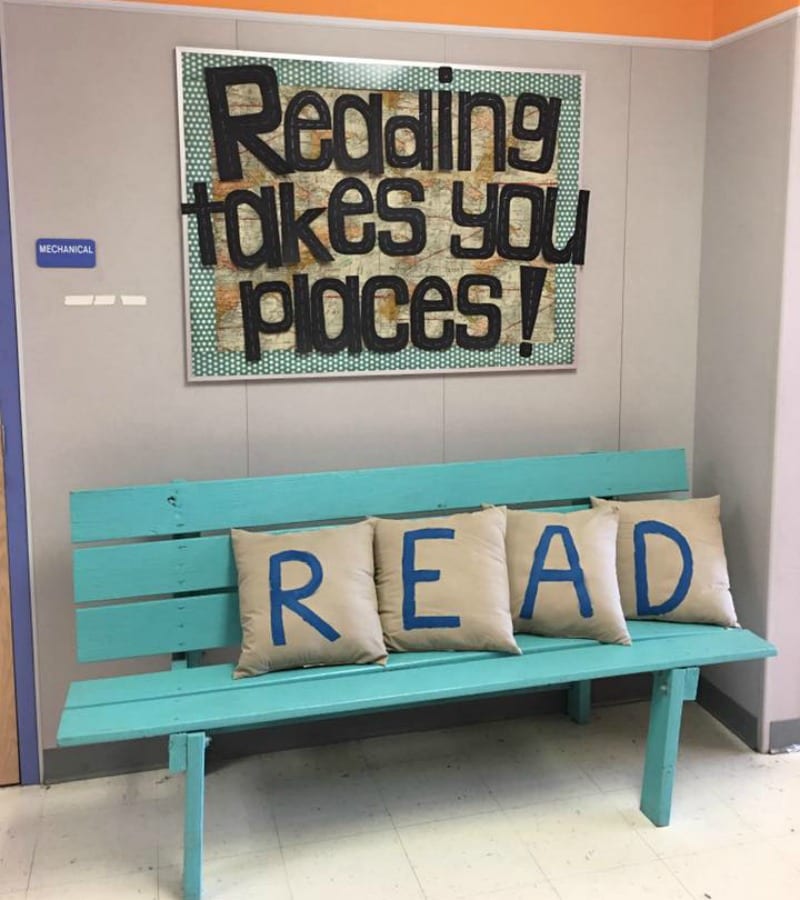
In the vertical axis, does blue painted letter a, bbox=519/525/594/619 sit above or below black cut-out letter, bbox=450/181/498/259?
below

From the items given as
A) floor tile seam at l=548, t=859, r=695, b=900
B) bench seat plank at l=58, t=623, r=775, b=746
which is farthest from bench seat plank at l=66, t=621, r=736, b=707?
floor tile seam at l=548, t=859, r=695, b=900

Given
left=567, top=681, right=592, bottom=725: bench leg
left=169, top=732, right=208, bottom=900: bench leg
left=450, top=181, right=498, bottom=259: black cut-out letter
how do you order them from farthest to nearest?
left=567, top=681, right=592, bottom=725: bench leg, left=450, top=181, right=498, bottom=259: black cut-out letter, left=169, top=732, right=208, bottom=900: bench leg

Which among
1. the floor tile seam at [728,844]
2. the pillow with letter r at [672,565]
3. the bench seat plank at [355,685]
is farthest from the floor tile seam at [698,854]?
the pillow with letter r at [672,565]

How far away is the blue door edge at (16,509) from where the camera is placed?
2.63 m

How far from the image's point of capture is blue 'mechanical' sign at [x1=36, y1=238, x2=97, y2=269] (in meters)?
2.66

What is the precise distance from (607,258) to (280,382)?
1102mm

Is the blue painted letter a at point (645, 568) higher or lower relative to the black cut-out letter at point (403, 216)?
lower

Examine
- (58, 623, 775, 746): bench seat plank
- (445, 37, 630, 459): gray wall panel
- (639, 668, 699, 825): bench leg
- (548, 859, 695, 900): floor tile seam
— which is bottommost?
(548, 859, 695, 900): floor tile seam

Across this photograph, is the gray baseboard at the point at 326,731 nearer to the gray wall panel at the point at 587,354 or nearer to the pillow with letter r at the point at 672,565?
the pillow with letter r at the point at 672,565

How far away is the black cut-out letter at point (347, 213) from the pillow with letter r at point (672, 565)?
1049 millimetres

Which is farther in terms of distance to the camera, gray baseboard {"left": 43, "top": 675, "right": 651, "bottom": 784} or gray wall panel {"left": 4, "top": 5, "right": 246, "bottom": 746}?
gray baseboard {"left": 43, "top": 675, "right": 651, "bottom": 784}

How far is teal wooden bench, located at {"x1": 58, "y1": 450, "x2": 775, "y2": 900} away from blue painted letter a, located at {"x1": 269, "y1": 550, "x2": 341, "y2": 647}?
106mm

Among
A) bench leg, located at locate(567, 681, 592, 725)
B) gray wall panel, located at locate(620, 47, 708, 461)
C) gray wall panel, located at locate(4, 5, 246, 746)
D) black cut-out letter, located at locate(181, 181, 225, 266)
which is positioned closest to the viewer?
gray wall panel, located at locate(4, 5, 246, 746)

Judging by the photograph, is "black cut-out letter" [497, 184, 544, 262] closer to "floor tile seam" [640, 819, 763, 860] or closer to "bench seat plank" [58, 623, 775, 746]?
"bench seat plank" [58, 623, 775, 746]
